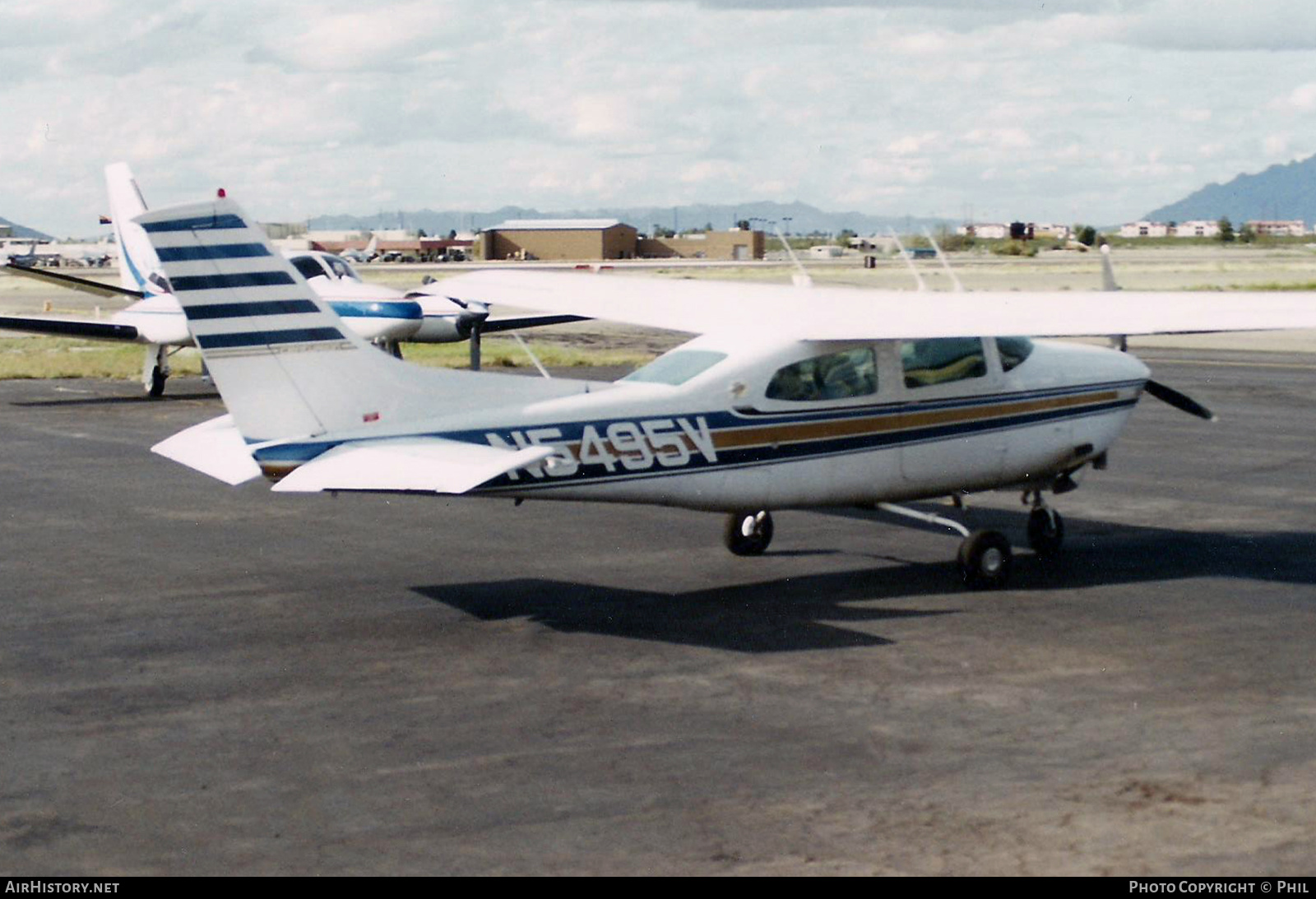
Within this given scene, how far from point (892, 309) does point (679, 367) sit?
1.98m

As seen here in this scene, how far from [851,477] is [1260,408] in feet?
50.5

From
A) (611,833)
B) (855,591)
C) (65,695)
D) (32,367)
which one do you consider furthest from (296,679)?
(32,367)

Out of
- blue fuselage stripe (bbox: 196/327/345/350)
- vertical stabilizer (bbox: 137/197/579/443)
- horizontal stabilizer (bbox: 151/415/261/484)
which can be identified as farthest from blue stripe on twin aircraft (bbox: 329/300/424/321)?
blue fuselage stripe (bbox: 196/327/345/350)

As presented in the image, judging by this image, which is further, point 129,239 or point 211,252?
point 129,239

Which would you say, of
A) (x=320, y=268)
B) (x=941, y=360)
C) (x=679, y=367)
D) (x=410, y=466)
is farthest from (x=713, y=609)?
(x=320, y=268)

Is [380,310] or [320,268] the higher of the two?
[320,268]

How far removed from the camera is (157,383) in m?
28.5

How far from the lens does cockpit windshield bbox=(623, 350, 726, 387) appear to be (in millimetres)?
11734

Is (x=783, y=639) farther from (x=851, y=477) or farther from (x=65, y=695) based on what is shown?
Answer: (x=65, y=695)

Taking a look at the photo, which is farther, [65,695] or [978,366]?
[978,366]

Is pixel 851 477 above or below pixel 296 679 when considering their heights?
above

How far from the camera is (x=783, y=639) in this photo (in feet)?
34.9

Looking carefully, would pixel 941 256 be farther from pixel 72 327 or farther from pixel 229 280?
pixel 72 327

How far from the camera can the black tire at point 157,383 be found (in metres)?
28.3
